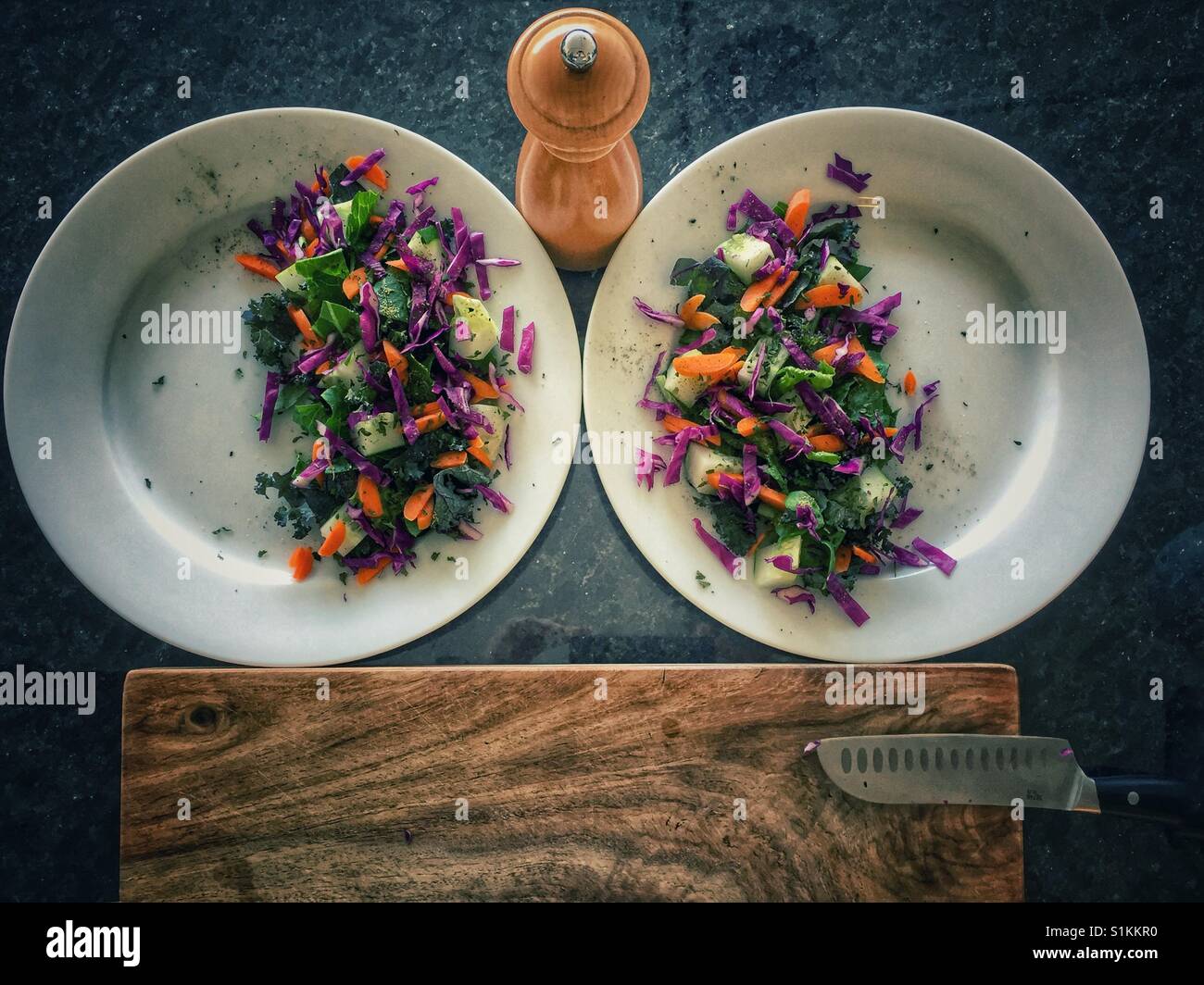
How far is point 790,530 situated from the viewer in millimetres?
1002

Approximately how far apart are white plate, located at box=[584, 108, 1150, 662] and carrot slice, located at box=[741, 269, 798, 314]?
0.09 metres

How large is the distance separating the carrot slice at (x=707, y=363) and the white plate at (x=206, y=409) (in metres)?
0.13

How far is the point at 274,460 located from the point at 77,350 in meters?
0.28

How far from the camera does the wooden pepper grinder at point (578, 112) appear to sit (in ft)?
2.72

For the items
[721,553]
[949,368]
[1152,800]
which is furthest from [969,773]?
[949,368]

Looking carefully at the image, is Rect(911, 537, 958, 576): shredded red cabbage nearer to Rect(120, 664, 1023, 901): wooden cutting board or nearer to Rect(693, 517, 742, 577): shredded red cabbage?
Rect(120, 664, 1023, 901): wooden cutting board

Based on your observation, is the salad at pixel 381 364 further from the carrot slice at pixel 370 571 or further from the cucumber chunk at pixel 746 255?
the cucumber chunk at pixel 746 255

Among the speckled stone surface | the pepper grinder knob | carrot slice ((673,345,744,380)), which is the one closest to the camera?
the pepper grinder knob

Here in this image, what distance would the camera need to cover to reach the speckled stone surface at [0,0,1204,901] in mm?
1119

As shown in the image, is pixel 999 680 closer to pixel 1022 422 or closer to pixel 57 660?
pixel 1022 422

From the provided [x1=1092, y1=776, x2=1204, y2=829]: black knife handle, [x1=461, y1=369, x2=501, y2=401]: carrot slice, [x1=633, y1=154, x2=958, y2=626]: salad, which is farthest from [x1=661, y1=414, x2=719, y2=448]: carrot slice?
[x1=1092, y1=776, x2=1204, y2=829]: black knife handle

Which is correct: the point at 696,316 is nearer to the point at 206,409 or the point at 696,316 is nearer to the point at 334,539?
the point at 334,539

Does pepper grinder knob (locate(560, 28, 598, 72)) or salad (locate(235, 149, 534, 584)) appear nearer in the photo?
pepper grinder knob (locate(560, 28, 598, 72))

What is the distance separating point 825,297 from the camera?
40.1 inches
